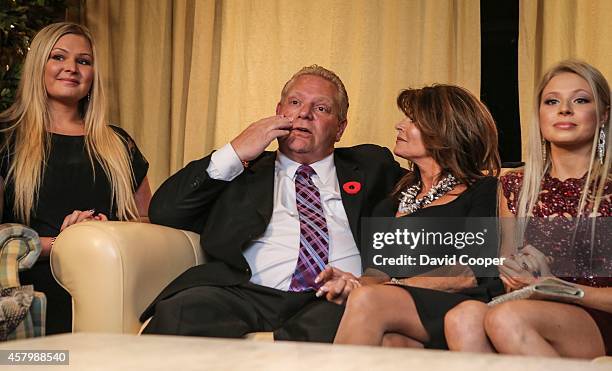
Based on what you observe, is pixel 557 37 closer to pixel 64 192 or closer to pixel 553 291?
pixel 553 291

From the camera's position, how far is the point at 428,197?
247 cm

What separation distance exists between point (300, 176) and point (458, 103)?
56cm

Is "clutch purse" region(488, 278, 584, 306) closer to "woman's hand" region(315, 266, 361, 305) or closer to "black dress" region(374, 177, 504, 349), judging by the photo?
"black dress" region(374, 177, 504, 349)

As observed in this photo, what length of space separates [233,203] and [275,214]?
14 cm

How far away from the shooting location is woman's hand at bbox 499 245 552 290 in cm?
206

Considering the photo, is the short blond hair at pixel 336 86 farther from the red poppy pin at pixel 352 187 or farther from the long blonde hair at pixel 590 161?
the long blonde hair at pixel 590 161

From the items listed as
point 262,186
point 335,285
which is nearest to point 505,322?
point 335,285

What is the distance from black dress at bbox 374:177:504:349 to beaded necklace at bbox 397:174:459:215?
0.04 m

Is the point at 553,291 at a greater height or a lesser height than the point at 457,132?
lesser

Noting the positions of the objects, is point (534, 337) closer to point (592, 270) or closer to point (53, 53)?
point (592, 270)

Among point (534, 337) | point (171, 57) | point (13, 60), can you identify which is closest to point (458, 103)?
point (534, 337)

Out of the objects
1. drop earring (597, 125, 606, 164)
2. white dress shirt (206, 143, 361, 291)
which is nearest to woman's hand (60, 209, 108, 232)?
white dress shirt (206, 143, 361, 291)

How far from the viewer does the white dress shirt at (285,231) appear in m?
2.54

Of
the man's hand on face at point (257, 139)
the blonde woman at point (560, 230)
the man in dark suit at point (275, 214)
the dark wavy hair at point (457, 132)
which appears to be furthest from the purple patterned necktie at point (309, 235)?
the blonde woman at point (560, 230)
